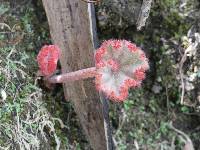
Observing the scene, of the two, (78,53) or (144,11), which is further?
(78,53)

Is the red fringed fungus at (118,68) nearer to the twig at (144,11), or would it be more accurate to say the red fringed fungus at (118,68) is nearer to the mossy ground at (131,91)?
the twig at (144,11)

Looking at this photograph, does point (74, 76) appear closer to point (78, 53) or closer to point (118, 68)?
point (78, 53)

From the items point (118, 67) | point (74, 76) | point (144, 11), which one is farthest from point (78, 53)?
point (144, 11)

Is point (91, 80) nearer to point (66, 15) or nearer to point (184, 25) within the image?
point (66, 15)

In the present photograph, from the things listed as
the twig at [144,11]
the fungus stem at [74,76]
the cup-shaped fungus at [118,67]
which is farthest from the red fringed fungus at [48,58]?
the twig at [144,11]

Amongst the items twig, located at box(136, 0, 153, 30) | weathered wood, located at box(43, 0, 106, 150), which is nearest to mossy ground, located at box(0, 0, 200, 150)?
weathered wood, located at box(43, 0, 106, 150)

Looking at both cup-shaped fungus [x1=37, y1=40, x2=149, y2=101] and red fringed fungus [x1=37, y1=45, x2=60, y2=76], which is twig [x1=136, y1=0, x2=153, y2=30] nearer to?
cup-shaped fungus [x1=37, y1=40, x2=149, y2=101]
